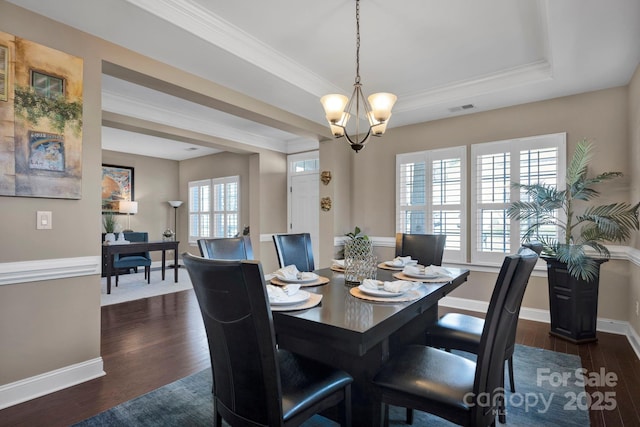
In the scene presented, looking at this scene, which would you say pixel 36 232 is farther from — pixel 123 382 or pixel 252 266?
pixel 252 266

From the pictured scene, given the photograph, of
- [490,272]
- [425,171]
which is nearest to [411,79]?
[425,171]

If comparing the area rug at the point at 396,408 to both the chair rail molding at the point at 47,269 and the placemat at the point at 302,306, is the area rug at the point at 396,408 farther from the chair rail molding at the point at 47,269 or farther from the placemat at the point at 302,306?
the chair rail molding at the point at 47,269

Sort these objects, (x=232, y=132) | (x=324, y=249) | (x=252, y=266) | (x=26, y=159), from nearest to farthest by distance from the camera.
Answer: (x=252, y=266)
(x=26, y=159)
(x=324, y=249)
(x=232, y=132)

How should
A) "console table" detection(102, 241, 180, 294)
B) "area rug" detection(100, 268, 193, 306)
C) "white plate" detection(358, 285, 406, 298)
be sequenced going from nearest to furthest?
"white plate" detection(358, 285, 406, 298) < "area rug" detection(100, 268, 193, 306) < "console table" detection(102, 241, 180, 294)

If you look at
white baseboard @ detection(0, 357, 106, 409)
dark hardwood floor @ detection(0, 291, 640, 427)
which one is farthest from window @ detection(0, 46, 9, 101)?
dark hardwood floor @ detection(0, 291, 640, 427)

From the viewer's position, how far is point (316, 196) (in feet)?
20.1

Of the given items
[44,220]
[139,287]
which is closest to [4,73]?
[44,220]

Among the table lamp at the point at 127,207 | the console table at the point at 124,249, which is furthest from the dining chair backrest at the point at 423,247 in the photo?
the table lamp at the point at 127,207

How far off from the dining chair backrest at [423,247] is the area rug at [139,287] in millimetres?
3849

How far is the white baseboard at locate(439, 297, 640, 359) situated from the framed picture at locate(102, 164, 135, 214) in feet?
23.2

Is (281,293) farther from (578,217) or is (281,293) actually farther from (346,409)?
(578,217)

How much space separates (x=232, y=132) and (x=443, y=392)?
519 cm

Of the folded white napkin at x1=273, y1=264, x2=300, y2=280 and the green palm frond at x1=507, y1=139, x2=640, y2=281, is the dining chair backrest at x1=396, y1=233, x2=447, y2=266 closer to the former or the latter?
the green palm frond at x1=507, y1=139, x2=640, y2=281

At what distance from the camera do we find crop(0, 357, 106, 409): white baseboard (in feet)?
6.87
